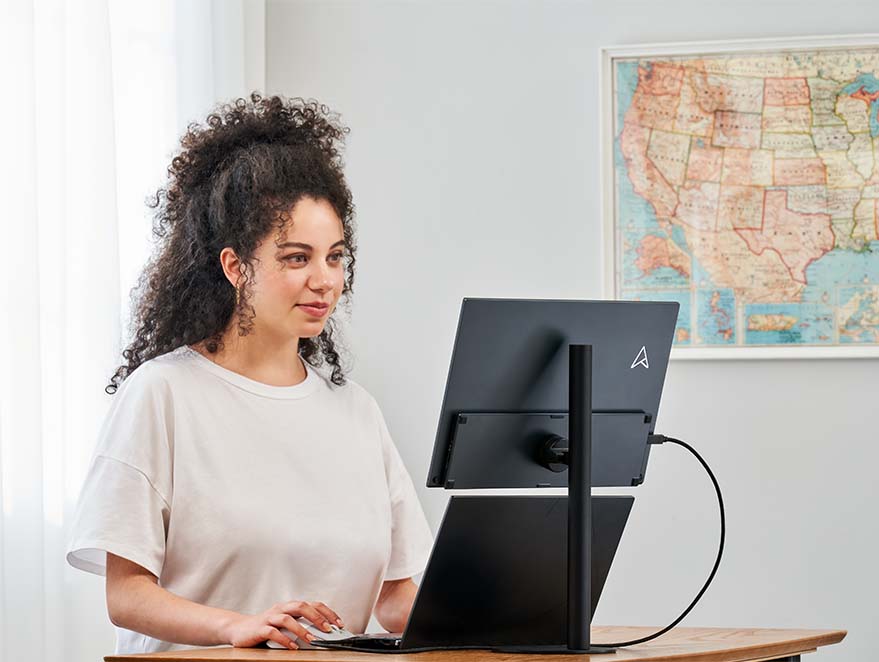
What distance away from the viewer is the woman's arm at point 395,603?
71.6 inches

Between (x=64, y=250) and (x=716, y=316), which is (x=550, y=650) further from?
(x=716, y=316)

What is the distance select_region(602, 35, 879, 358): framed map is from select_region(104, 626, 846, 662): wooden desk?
4.61 ft

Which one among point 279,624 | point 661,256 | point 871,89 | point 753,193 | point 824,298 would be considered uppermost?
point 871,89

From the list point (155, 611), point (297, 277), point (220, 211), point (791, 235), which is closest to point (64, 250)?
point (220, 211)

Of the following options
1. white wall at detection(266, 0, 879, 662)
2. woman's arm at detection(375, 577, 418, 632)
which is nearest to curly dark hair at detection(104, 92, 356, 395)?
woman's arm at detection(375, 577, 418, 632)

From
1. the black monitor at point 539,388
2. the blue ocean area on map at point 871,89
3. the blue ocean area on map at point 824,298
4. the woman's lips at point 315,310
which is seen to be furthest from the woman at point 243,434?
the blue ocean area on map at point 871,89

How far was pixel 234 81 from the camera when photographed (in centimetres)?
271

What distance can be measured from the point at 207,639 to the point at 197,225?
64cm

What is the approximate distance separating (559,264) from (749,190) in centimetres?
49

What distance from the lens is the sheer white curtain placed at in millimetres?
1809

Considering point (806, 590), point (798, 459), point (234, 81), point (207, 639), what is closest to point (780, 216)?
point (798, 459)

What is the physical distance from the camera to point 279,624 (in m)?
1.32

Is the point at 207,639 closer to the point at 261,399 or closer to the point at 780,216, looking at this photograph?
the point at 261,399

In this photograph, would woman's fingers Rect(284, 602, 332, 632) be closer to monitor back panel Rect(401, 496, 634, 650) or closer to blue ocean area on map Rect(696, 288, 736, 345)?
monitor back panel Rect(401, 496, 634, 650)
